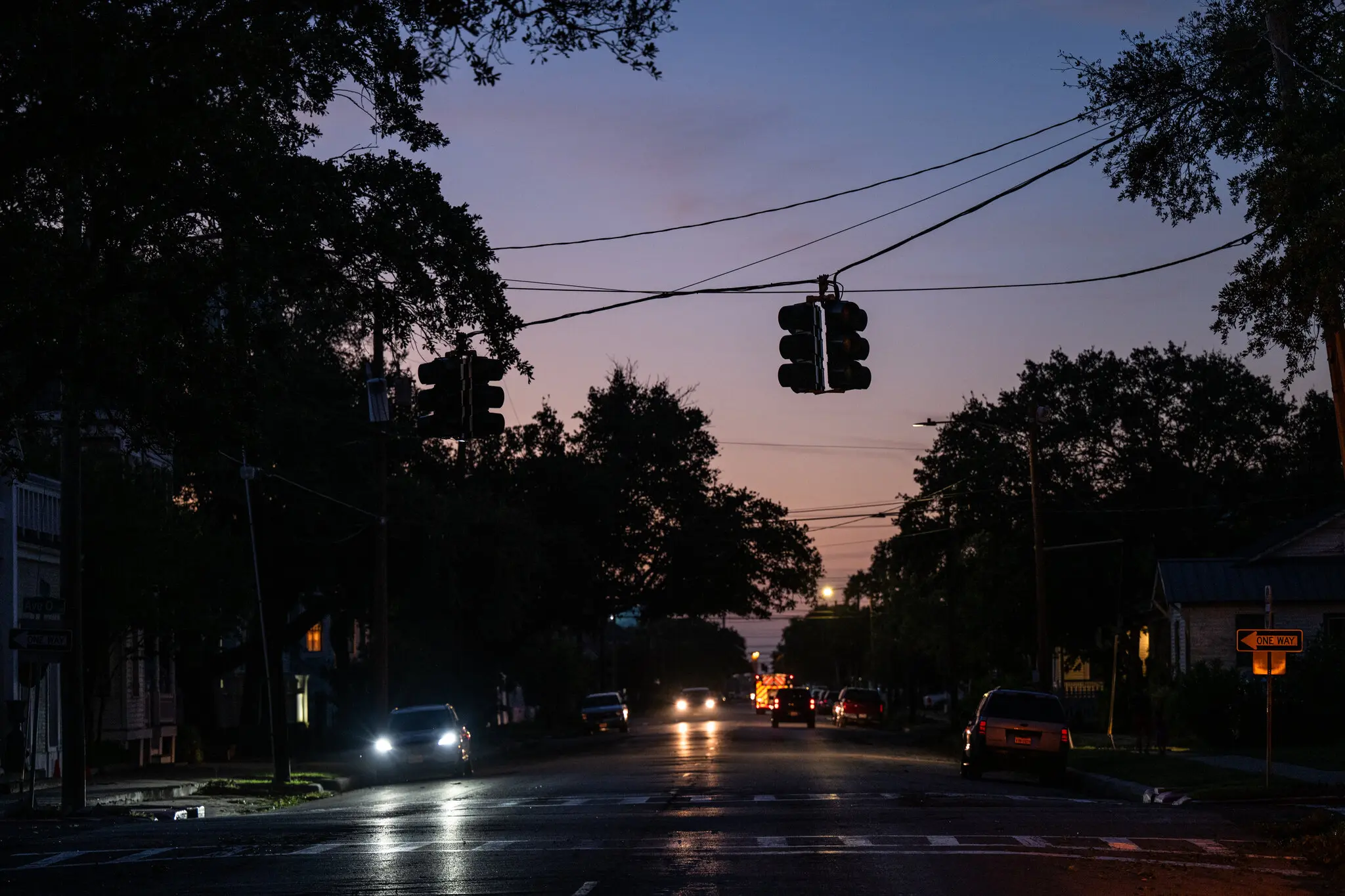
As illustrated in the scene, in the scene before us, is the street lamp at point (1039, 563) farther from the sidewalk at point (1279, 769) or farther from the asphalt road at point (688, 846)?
the asphalt road at point (688, 846)

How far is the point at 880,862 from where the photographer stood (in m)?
14.5

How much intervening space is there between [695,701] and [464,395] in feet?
392

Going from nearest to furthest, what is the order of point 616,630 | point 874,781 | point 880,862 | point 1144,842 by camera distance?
point 880,862 → point 1144,842 → point 874,781 → point 616,630

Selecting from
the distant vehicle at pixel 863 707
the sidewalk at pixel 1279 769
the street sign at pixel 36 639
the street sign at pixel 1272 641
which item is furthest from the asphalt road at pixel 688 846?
the distant vehicle at pixel 863 707

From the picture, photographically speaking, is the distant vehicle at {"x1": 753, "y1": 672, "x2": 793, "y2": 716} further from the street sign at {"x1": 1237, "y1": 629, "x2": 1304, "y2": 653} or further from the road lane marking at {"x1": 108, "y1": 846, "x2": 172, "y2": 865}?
the road lane marking at {"x1": 108, "y1": 846, "x2": 172, "y2": 865}

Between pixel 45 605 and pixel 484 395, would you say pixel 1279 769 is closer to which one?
pixel 484 395

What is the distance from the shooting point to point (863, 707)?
68500 mm

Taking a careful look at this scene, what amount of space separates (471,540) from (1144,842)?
34213mm

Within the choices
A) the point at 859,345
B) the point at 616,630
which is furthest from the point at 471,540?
the point at 616,630

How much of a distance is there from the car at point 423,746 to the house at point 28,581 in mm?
6815

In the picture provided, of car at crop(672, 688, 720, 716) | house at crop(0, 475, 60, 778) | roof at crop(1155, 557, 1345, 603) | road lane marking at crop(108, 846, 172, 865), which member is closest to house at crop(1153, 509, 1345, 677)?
roof at crop(1155, 557, 1345, 603)

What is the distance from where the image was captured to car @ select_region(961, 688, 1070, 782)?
2911cm

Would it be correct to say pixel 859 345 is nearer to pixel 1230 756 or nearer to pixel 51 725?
pixel 1230 756

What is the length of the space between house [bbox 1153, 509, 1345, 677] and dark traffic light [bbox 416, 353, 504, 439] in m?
32.1
